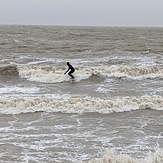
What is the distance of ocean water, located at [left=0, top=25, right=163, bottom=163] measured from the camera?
8.68m

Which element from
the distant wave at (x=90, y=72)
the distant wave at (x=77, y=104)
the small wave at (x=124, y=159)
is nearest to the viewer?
the small wave at (x=124, y=159)

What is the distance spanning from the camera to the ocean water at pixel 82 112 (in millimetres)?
8680

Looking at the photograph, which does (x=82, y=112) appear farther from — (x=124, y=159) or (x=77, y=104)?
(x=124, y=159)

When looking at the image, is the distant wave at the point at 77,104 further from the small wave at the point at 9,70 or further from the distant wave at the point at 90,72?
the small wave at the point at 9,70

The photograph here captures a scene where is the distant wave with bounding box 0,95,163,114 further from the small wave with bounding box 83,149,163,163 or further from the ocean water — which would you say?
the small wave with bounding box 83,149,163,163

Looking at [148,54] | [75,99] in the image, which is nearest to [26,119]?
[75,99]

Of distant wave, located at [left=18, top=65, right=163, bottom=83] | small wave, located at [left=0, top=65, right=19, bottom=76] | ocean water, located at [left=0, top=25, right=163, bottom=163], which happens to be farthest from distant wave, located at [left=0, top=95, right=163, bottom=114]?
small wave, located at [left=0, top=65, right=19, bottom=76]

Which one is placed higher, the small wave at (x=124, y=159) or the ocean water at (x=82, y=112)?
the small wave at (x=124, y=159)

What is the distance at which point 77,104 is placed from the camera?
1384 centimetres

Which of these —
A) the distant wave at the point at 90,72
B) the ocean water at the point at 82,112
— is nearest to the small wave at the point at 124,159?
the ocean water at the point at 82,112

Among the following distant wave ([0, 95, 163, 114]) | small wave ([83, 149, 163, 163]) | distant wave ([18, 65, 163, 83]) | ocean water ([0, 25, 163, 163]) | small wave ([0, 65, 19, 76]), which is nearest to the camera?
small wave ([83, 149, 163, 163])

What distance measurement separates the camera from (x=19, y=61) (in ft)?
86.8

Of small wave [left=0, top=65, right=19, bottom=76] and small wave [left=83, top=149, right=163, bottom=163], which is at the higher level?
small wave [left=83, top=149, right=163, bottom=163]

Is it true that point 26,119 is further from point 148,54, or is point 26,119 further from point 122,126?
point 148,54
